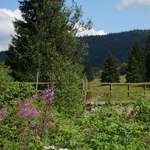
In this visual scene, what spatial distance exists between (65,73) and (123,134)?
5866 mm

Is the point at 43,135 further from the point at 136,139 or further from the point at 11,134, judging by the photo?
the point at 136,139

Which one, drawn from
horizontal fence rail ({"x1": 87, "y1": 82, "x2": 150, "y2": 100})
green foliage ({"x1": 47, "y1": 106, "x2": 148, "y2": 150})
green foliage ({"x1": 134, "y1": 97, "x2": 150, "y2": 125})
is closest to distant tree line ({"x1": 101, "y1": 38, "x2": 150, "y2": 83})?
horizontal fence rail ({"x1": 87, "y1": 82, "x2": 150, "y2": 100})

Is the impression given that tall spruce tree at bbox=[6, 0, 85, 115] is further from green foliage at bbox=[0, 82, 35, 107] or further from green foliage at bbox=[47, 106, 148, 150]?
green foliage at bbox=[47, 106, 148, 150]

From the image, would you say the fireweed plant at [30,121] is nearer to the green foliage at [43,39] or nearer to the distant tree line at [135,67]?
the green foliage at [43,39]

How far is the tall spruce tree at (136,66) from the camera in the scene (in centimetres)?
6631

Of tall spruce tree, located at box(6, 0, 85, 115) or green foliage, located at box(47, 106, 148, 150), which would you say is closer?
green foliage, located at box(47, 106, 148, 150)

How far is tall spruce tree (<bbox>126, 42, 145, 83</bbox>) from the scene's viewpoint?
6631 centimetres

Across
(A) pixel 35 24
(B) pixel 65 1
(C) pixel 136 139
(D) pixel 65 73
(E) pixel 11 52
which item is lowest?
(C) pixel 136 139

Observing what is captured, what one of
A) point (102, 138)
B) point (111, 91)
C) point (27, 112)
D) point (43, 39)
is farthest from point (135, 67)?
point (27, 112)

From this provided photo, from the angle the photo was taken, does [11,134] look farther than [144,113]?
No

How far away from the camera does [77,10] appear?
96.0ft

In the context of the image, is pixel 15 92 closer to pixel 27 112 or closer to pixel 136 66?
pixel 27 112

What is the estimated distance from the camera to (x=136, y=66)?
6706cm

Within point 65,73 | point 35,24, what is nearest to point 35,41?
point 35,24
